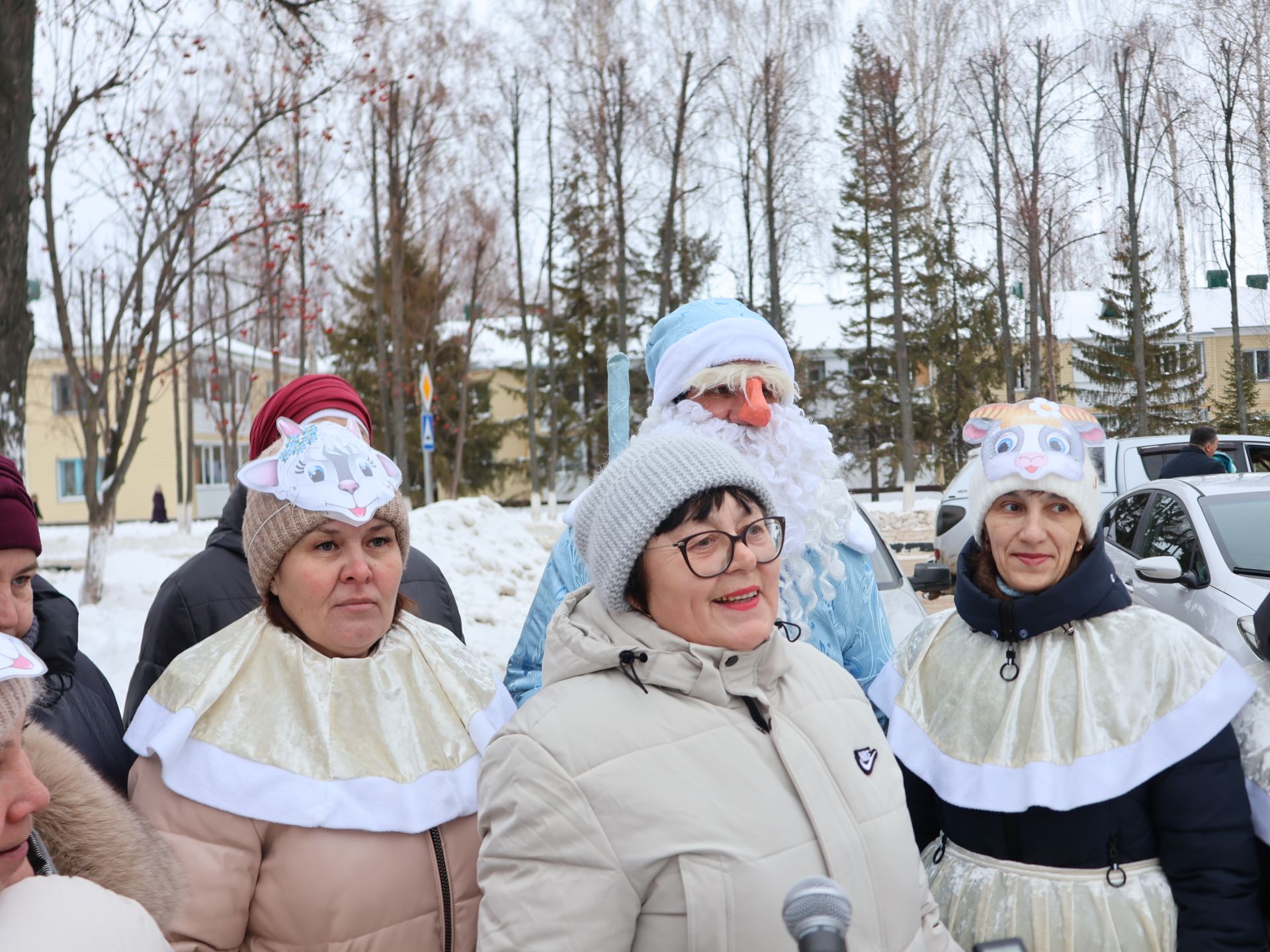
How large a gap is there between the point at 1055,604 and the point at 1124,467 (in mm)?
10566

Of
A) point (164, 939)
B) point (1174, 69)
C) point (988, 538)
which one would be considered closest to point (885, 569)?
point (988, 538)

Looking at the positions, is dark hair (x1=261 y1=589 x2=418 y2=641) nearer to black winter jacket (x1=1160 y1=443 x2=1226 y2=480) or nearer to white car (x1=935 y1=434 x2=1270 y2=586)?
white car (x1=935 y1=434 x2=1270 y2=586)

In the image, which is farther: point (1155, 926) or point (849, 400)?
point (849, 400)

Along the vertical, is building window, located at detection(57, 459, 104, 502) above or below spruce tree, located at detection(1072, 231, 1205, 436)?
below

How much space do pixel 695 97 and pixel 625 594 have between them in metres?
27.3

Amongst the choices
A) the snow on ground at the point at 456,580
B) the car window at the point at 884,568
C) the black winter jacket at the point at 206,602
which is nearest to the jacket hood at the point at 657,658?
the black winter jacket at the point at 206,602

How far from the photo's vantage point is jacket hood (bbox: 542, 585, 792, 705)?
1.90 m

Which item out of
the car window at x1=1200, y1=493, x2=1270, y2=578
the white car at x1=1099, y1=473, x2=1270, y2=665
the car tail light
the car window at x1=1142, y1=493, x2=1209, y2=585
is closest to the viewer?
the white car at x1=1099, y1=473, x2=1270, y2=665

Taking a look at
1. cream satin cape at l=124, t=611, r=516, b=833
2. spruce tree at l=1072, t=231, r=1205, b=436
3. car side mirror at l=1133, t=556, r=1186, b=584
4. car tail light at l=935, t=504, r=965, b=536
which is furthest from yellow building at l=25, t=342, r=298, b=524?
cream satin cape at l=124, t=611, r=516, b=833

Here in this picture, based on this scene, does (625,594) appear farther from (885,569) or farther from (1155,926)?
(885,569)

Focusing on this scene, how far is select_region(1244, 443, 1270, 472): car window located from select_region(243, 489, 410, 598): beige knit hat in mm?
13224

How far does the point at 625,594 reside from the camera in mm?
2037

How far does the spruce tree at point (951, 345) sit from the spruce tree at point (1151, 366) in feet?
13.2

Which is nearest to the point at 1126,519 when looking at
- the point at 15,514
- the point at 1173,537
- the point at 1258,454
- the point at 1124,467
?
the point at 1173,537
